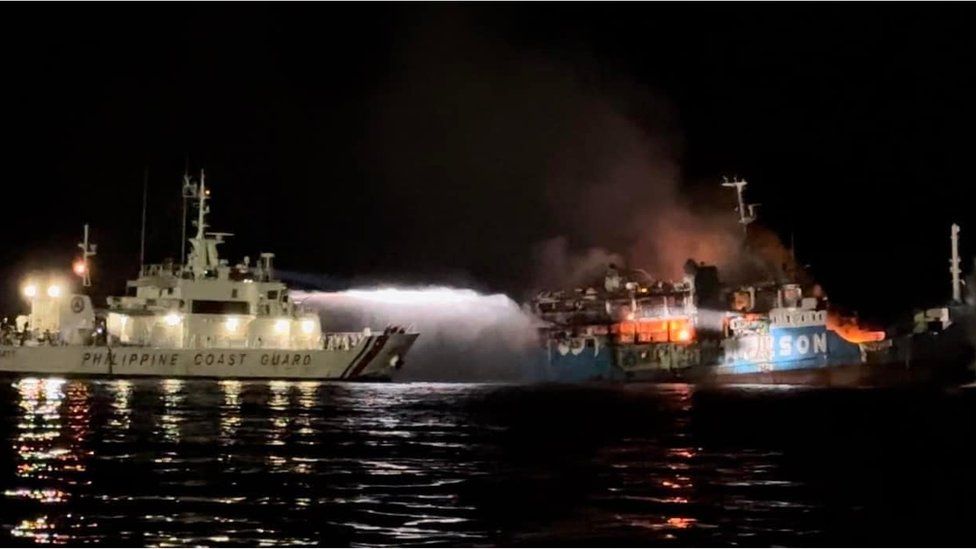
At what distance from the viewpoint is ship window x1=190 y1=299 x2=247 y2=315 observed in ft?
268

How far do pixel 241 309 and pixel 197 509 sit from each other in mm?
62383

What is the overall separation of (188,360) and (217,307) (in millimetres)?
4644

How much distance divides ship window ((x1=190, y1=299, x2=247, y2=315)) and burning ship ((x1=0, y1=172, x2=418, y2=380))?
0.08 meters

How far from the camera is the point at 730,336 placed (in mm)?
80062

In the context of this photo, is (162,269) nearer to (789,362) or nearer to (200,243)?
(200,243)

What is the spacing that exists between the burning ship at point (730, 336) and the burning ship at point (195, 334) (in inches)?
552

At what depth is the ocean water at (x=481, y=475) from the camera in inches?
783

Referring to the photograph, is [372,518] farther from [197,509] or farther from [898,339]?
[898,339]

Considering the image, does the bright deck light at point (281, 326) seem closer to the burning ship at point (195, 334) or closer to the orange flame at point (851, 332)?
the burning ship at point (195, 334)

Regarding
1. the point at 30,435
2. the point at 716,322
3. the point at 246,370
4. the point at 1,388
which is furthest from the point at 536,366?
the point at 30,435

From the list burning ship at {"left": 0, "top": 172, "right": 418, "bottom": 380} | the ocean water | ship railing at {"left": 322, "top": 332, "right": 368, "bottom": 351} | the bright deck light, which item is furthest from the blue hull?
the ocean water

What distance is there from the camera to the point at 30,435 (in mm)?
35406

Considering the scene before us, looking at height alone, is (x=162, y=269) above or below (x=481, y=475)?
above

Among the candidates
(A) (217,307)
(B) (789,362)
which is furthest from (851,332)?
(A) (217,307)
